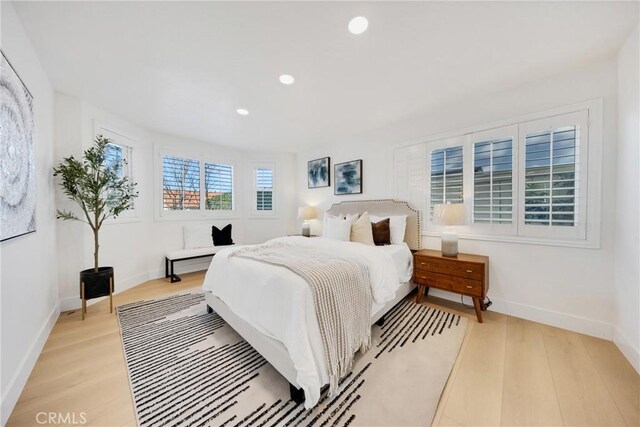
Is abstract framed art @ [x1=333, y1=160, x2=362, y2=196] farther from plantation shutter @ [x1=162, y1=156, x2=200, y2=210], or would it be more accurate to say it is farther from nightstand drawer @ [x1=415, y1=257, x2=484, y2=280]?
plantation shutter @ [x1=162, y1=156, x2=200, y2=210]

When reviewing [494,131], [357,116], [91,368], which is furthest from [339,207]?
[91,368]

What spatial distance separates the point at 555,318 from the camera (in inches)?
93.7

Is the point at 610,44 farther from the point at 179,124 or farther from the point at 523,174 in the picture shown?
the point at 179,124

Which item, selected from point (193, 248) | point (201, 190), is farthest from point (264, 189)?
point (193, 248)

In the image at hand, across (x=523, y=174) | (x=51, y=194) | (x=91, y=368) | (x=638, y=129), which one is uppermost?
(x=638, y=129)

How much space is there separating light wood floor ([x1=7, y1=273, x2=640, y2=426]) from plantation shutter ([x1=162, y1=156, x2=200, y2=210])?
246 centimetres

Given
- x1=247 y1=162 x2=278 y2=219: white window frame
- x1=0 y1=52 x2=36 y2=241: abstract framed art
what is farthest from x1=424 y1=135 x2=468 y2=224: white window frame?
x1=0 y1=52 x2=36 y2=241: abstract framed art

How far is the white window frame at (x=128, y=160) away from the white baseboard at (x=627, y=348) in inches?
225

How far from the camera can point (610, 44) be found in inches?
76.2

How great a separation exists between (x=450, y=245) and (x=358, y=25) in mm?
2425

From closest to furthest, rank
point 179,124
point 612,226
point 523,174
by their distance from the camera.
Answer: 1. point 612,226
2. point 523,174
3. point 179,124

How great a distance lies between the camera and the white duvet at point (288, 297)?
144cm

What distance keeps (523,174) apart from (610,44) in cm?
117

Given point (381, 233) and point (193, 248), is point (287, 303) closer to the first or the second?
point (381, 233)
